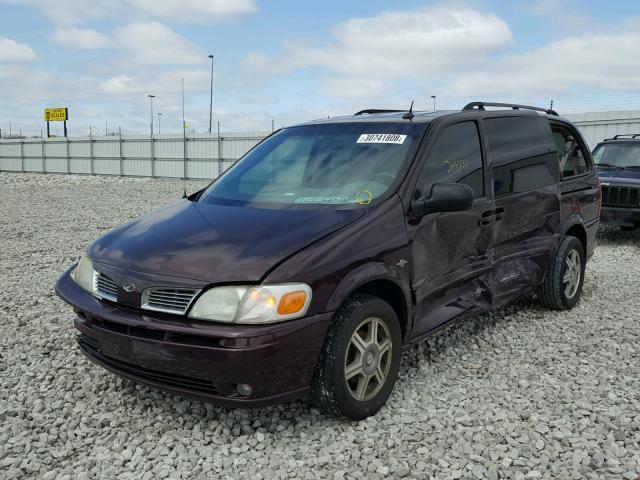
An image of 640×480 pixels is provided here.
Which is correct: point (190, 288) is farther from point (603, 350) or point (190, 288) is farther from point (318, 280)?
point (603, 350)

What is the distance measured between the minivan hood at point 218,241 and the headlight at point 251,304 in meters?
0.07

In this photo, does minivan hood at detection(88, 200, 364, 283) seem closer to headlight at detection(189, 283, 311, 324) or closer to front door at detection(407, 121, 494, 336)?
headlight at detection(189, 283, 311, 324)

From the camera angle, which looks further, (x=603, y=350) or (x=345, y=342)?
(x=603, y=350)

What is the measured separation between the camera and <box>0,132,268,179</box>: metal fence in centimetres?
2997

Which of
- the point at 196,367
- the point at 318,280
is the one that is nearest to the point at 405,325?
the point at 318,280

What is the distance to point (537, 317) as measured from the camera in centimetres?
542

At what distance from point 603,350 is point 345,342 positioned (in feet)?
8.58

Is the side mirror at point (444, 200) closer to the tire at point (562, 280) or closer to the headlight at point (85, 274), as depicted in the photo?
the headlight at point (85, 274)

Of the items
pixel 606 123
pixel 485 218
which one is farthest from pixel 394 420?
pixel 606 123

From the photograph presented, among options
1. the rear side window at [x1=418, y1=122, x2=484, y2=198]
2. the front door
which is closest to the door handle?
the front door

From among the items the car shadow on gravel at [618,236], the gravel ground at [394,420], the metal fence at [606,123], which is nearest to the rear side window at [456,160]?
the gravel ground at [394,420]

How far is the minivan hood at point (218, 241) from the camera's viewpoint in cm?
293

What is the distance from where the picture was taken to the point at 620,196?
9602mm

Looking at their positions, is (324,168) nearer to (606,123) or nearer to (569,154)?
(569,154)
